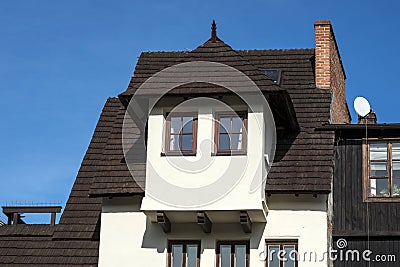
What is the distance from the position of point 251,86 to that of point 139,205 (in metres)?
3.95

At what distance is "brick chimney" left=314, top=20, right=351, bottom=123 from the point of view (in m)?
24.4

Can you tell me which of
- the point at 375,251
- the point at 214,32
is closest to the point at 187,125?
the point at 214,32

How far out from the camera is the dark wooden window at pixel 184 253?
69.2ft

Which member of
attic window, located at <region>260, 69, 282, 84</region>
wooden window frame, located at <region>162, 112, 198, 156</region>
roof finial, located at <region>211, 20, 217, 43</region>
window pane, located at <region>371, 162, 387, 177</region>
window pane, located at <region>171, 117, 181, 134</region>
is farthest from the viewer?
attic window, located at <region>260, 69, 282, 84</region>

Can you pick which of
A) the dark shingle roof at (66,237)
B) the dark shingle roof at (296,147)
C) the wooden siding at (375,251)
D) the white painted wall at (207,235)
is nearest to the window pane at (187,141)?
the dark shingle roof at (296,147)

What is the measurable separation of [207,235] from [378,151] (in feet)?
15.8

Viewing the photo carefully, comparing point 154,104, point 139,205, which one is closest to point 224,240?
point 139,205

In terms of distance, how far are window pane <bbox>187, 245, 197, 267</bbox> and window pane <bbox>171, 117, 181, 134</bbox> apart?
2.75m

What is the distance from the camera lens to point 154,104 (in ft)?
70.2

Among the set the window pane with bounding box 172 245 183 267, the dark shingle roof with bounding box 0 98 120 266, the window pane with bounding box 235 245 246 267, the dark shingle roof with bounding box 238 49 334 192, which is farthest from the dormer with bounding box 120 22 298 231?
the dark shingle roof with bounding box 0 98 120 266

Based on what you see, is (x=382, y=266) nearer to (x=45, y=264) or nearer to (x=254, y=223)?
(x=254, y=223)

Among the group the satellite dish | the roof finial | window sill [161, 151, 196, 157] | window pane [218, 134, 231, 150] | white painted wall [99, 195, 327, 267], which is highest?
the roof finial

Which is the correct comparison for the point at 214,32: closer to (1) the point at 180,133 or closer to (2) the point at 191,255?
(1) the point at 180,133

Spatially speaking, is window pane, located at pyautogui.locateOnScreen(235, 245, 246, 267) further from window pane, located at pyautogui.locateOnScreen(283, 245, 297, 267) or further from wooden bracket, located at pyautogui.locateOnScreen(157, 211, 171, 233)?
wooden bracket, located at pyautogui.locateOnScreen(157, 211, 171, 233)
